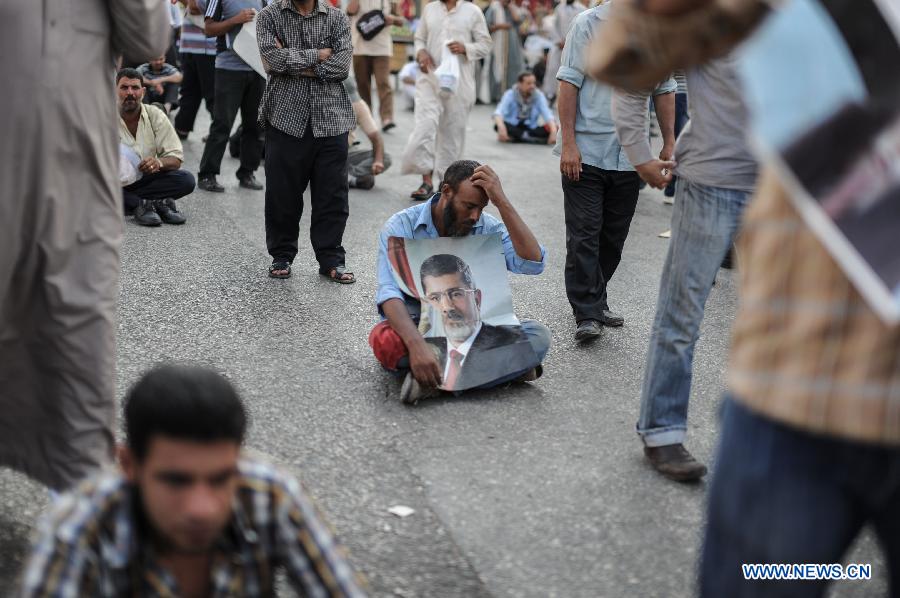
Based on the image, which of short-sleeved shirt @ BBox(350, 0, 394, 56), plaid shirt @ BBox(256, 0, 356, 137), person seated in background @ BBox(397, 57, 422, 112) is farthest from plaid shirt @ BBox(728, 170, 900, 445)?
person seated in background @ BBox(397, 57, 422, 112)

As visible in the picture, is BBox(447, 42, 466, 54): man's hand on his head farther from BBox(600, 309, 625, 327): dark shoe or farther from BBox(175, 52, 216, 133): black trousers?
BBox(600, 309, 625, 327): dark shoe

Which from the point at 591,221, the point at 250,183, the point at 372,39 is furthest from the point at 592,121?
the point at 372,39

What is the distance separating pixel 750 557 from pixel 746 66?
2.46ft

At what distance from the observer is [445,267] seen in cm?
477

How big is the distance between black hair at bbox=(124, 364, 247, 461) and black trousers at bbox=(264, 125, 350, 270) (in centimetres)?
450

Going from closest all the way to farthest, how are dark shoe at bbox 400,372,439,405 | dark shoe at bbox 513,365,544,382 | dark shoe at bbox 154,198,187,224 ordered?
dark shoe at bbox 400,372,439,405, dark shoe at bbox 513,365,544,382, dark shoe at bbox 154,198,187,224

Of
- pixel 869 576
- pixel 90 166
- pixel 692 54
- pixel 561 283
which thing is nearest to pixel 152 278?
pixel 561 283

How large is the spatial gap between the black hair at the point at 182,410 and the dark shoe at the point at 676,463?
2159mm

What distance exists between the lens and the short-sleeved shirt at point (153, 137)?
24.7 ft

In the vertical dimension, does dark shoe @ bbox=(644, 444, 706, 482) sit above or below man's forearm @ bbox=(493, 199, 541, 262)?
below

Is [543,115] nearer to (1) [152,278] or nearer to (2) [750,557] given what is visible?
(1) [152,278]

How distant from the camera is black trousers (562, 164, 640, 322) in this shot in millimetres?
5398

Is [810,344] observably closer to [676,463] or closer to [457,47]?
[676,463]

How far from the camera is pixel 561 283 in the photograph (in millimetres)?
6695
